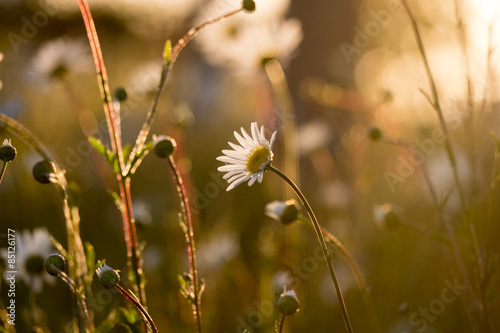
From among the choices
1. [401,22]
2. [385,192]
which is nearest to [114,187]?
[385,192]

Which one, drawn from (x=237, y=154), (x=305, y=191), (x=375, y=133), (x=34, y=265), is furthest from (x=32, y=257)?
(x=305, y=191)

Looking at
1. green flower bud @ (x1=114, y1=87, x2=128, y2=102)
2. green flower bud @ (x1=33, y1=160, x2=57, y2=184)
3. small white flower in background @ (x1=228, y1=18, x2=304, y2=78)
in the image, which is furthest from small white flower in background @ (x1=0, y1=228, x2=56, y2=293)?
small white flower in background @ (x1=228, y1=18, x2=304, y2=78)

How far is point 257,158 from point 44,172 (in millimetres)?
438

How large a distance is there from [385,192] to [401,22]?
2.10 meters

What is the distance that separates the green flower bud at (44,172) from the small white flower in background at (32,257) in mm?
435

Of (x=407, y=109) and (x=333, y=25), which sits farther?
(x=333, y=25)

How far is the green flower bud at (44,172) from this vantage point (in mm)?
1072

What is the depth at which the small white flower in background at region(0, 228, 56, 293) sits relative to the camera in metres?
1.45

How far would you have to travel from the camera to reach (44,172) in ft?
3.58

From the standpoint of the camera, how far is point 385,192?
3.41 metres

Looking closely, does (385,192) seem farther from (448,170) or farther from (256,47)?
(256,47)

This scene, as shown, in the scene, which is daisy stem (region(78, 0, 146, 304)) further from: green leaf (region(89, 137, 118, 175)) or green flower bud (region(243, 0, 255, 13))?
green flower bud (region(243, 0, 255, 13))

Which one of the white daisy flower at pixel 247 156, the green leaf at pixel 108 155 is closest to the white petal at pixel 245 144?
the white daisy flower at pixel 247 156

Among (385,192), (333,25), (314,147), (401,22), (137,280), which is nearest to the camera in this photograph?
(137,280)
